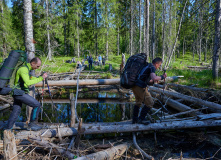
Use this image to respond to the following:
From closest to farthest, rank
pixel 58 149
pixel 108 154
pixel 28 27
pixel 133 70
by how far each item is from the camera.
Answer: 1. pixel 58 149
2. pixel 108 154
3. pixel 133 70
4. pixel 28 27

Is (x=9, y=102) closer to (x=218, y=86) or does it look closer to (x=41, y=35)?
(x=218, y=86)

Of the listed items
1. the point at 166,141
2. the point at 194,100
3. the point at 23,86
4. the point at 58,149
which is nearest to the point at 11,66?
the point at 23,86

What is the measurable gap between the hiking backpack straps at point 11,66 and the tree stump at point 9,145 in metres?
1.24

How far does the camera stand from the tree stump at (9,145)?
8.71ft

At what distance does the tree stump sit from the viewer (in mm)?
2654

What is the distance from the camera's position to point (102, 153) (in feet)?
11.0

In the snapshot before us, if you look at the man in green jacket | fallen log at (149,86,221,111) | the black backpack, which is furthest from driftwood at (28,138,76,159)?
fallen log at (149,86,221,111)

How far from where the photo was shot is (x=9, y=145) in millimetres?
2705

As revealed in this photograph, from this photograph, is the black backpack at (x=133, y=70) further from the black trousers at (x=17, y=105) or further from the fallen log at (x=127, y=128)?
the black trousers at (x=17, y=105)

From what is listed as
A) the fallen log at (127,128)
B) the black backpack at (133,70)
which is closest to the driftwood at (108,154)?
the fallen log at (127,128)

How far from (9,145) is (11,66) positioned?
169 cm

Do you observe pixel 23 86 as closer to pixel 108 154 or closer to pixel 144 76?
pixel 108 154

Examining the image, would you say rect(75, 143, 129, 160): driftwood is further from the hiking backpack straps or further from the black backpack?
the hiking backpack straps

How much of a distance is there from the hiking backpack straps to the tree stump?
1.24 metres
